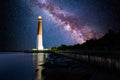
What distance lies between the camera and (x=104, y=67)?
161 feet

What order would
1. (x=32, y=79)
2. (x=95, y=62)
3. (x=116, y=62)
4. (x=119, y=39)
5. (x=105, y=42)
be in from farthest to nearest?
(x=105, y=42)
(x=119, y=39)
(x=95, y=62)
(x=32, y=79)
(x=116, y=62)

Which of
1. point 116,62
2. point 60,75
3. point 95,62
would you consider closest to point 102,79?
point 60,75

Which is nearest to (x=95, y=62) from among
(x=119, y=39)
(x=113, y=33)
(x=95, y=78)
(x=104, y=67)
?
(x=104, y=67)

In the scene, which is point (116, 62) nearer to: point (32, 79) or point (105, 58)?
point (105, 58)

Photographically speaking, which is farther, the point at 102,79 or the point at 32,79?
the point at 32,79

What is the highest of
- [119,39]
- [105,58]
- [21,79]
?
[119,39]

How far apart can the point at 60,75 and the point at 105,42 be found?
76.5 m

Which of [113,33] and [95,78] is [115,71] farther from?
[113,33]

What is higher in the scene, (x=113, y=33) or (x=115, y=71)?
(x=113, y=33)

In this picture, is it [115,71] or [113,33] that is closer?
[115,71]

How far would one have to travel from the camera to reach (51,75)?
3303 cm

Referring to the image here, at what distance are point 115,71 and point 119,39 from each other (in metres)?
60.7

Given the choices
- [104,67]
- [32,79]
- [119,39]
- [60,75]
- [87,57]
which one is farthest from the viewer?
[119,39]

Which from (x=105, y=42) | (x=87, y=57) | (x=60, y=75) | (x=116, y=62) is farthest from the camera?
(x=105, y=42)
